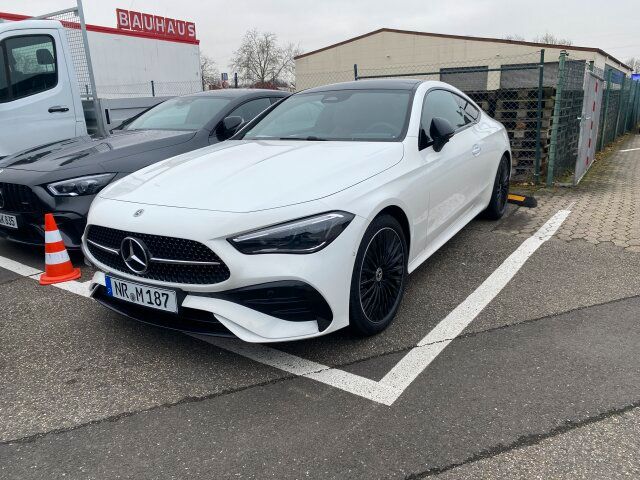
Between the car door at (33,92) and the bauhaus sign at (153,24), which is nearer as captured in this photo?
the car door at (33,92)

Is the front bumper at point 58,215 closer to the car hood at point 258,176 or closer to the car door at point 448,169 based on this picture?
the car hood at point 258,176

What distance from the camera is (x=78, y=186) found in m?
4.32

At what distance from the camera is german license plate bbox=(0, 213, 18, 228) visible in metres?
4.39

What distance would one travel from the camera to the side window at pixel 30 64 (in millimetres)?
6129

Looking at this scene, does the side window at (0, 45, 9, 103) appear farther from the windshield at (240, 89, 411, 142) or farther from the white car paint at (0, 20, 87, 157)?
the windshield at (240, 89, 411, 142)

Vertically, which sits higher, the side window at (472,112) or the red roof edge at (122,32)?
the red roof edge at (122,32)

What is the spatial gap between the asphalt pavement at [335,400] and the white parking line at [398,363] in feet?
0.12

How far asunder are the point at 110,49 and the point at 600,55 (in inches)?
822

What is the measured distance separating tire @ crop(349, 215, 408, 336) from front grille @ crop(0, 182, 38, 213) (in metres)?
3.01

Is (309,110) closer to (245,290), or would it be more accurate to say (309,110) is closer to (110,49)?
(245,290)

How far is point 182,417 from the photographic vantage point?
7.97ft

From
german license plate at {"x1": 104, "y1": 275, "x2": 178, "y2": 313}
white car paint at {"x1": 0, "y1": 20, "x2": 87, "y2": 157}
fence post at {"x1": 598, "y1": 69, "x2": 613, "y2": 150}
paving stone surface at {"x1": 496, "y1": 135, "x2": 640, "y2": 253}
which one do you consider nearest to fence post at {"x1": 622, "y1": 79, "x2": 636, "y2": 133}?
fence post at {"x1": 598, "y1": 69, "x2": 613, "y2": 150}

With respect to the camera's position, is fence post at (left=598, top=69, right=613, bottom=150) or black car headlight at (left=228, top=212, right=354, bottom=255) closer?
black car headlight at (left=228, top=212, right=354, bottom=255)

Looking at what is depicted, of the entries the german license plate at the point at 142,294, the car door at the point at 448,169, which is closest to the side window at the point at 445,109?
the car door at the point at 448,169
